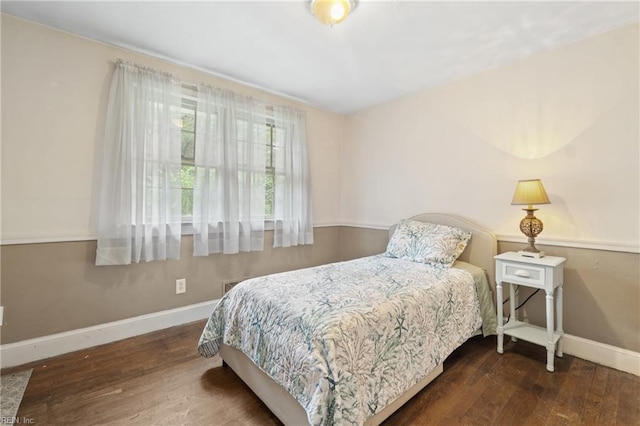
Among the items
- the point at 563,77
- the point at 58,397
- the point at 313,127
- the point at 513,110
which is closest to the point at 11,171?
the point at 58,397

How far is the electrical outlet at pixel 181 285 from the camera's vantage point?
2539 mm

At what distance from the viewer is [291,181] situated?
3.21m

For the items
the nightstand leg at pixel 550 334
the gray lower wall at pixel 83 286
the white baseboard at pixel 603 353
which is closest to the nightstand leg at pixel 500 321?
the nightstand leg at pixel 550 334

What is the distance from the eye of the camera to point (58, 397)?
5.15ft

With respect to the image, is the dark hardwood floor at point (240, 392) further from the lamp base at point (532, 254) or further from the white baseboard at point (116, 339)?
the lamp base at point (532, 254)

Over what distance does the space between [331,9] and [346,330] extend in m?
1.81

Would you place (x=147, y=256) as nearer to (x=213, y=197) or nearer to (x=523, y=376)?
(x=213, y=197)

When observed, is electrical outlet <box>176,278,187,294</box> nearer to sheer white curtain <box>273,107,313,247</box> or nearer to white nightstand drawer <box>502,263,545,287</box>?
sheer white curtain <box>273,107,313,247</box>

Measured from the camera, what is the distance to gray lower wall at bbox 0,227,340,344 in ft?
6.20

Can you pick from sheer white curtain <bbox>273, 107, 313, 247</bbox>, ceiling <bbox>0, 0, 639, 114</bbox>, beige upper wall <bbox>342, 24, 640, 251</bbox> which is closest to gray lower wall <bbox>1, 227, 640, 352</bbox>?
beige upper wall <bbox>342, 24, 640, 251</bbox>

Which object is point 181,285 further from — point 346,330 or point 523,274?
point 523,274

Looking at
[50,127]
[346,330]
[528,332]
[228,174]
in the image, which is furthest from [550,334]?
[50,127]

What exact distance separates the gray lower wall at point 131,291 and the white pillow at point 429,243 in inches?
17.0

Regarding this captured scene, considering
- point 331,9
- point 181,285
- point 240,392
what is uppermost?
point 331,9
